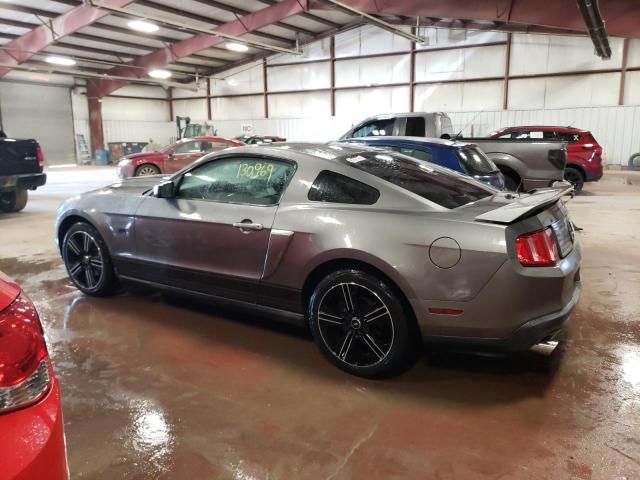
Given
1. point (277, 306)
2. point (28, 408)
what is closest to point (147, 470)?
point (28, 408)

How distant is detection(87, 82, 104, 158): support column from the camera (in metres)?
25.1

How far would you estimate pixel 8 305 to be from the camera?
1333 millimetres

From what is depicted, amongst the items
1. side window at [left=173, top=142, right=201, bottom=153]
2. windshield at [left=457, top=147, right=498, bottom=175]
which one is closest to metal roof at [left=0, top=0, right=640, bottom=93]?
side window at [left=173, top=142, right=201, bottom=153]

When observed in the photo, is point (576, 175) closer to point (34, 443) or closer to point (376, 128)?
point (376, 128)

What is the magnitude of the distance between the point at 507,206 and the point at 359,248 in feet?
2.92

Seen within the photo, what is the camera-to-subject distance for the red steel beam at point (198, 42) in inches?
674

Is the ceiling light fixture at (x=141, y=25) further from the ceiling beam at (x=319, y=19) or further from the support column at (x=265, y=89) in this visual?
the support column at (x=265, y=89)

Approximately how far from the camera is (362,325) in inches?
114

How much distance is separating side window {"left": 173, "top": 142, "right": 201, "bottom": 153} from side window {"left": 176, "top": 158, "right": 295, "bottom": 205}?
10306 mm

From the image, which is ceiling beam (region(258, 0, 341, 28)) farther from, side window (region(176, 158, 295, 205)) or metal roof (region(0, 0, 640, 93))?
side window (region(176, 158, 295, 205))

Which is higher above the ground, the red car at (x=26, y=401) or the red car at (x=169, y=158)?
the red car at (x=169, y=158)

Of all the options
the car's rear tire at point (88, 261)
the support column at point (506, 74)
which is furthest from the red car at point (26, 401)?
the support column at point (506, 74)

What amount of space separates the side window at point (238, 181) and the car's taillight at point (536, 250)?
60.4 inches

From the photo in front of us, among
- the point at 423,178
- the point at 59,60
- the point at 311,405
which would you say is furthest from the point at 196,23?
the point at 311,405
